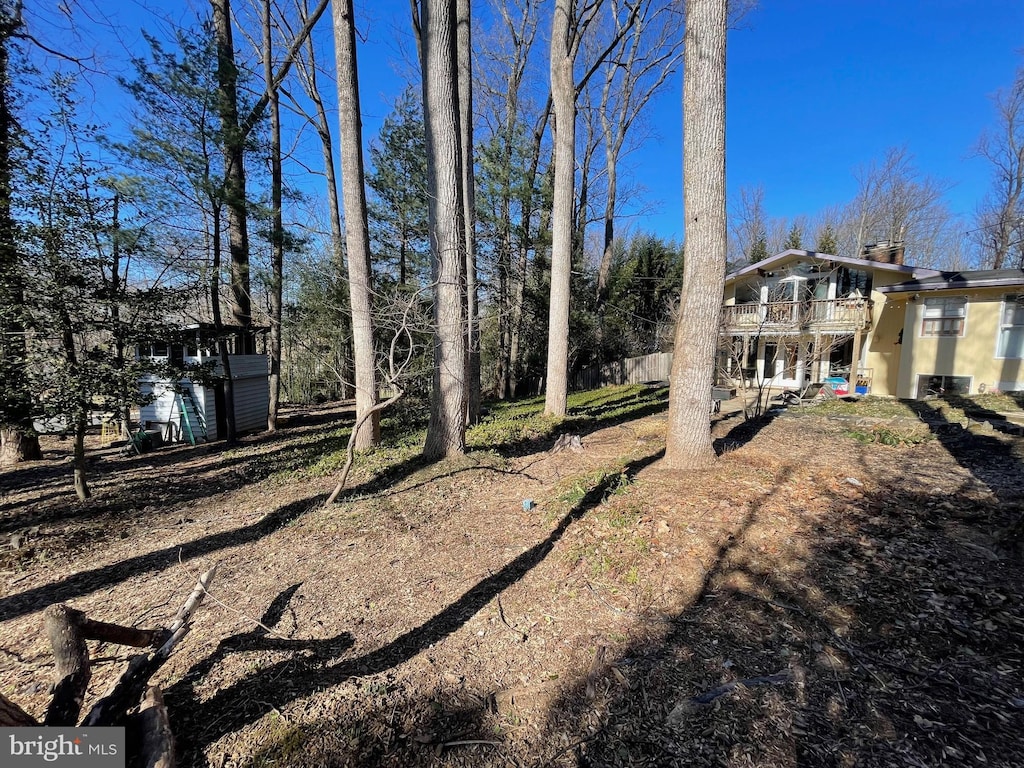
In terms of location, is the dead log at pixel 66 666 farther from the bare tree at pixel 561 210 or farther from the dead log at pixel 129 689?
the bare tree at pixel 561 210

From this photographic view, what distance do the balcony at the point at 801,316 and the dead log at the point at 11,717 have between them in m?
14.8

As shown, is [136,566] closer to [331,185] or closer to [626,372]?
[331,185]

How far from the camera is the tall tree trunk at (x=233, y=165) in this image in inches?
327

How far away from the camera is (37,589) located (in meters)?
3.57

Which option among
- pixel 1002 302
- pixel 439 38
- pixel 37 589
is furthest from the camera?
pixel 1002 302

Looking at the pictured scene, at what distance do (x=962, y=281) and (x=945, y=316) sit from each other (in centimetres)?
105

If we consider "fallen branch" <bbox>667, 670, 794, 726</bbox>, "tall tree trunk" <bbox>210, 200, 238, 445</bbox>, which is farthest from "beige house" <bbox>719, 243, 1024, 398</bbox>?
"tall tree trunk" <bbox>210, 200, 238, 445</bbox>

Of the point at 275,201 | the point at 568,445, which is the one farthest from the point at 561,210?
the point at 275,201

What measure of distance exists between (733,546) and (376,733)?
279 cm

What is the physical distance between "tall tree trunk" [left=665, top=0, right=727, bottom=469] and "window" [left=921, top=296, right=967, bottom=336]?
11.6 m

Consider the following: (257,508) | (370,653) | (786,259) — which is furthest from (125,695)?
(786,259)

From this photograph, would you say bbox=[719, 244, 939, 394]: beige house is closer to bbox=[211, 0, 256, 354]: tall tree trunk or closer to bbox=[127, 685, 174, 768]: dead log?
bbox=[211, 0, 256, 354]: tall tree trunk

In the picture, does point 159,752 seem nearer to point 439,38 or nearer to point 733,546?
point 733,546

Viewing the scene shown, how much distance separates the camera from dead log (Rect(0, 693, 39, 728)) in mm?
1622
